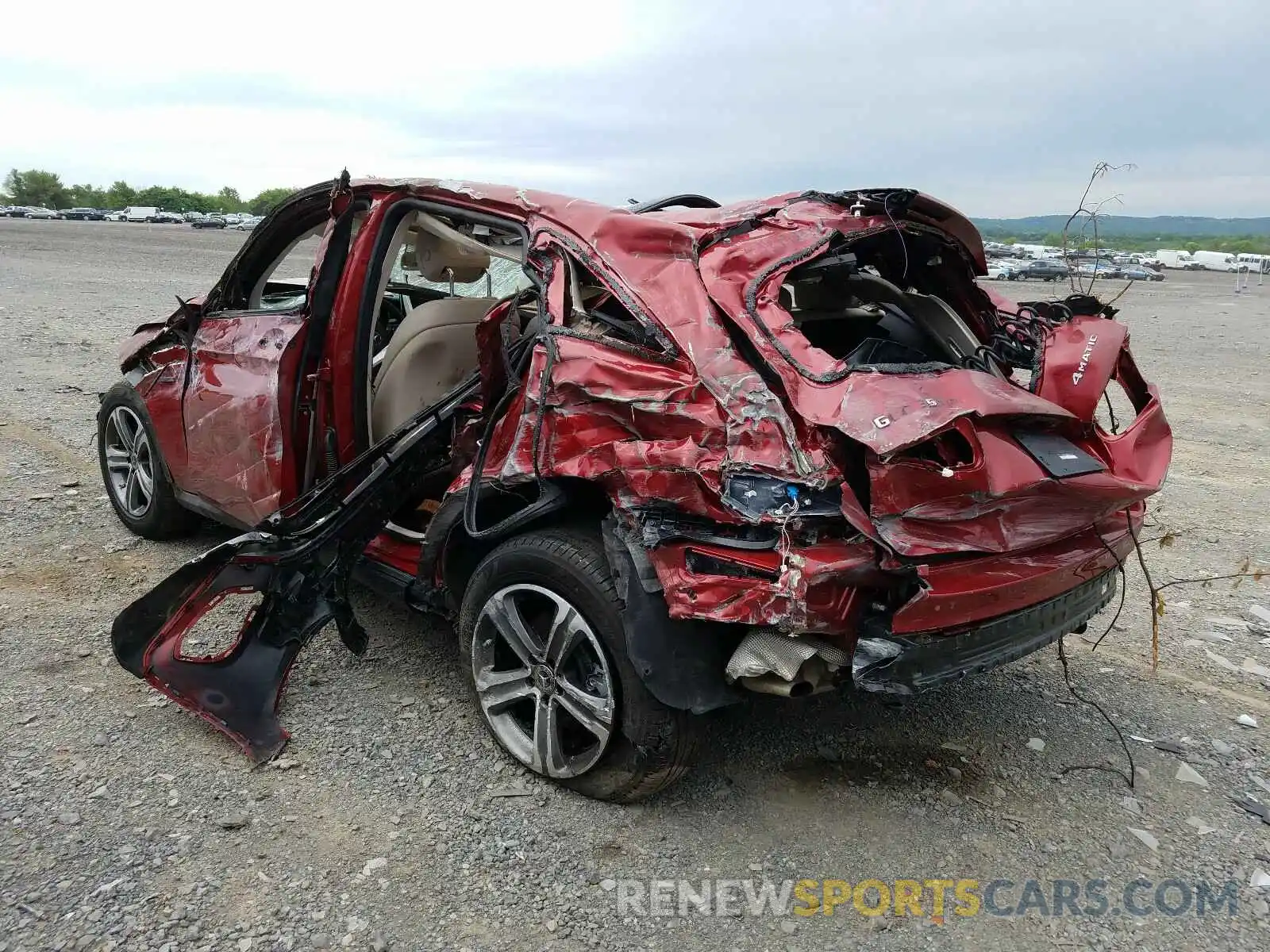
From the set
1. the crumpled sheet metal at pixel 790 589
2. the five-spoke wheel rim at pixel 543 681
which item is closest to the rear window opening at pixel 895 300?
the crumpled sheet metal at pixel 790 589

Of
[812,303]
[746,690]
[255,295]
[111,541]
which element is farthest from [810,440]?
[111,541]

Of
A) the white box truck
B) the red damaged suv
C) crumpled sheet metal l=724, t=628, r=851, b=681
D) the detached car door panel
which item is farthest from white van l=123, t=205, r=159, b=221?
crumpled sheet metal l=724, t=628, r=851, b=681

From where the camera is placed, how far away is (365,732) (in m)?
3.21

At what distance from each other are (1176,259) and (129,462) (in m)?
66.9

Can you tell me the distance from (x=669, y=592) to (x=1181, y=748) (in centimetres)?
208

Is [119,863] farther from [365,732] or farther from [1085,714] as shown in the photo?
[1085,714]

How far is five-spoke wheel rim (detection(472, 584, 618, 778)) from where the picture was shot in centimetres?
274

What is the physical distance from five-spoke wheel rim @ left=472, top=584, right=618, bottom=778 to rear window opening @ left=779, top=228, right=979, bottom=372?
1.34 meters

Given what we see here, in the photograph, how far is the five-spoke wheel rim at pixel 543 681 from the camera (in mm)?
2742

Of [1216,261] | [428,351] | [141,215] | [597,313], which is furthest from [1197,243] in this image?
[597,313]

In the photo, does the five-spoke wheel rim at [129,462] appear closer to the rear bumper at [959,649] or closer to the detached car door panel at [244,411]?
the detached car door panel at [244,411]

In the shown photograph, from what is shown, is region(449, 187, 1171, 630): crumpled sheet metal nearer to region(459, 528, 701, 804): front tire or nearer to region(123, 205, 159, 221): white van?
region(459, 528, 701, 804): front tire

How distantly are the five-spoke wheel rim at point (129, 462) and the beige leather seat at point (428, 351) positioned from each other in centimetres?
158

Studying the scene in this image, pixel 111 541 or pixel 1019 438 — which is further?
pixel 111 541
